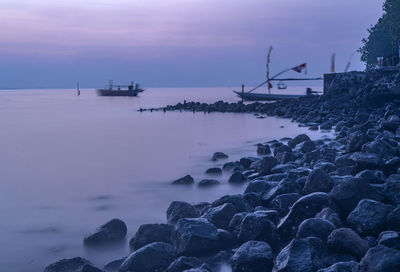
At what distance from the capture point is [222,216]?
7.00m

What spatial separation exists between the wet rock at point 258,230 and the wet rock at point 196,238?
0.38 m

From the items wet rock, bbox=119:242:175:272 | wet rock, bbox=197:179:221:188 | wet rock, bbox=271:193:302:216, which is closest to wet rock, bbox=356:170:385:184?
wet rock, bbox=271:193:302:216

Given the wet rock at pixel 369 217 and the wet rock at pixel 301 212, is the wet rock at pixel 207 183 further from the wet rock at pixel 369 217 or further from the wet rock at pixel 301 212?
the wet rock at pixel 369 217

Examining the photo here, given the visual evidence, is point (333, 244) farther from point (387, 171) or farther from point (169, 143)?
point (169, 143)

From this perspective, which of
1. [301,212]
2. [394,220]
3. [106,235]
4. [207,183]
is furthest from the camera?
[207,183]

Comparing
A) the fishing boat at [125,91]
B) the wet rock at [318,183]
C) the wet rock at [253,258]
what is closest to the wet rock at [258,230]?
the wet rock at [253,258]

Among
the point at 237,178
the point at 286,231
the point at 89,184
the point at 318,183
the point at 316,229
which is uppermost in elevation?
the point at 318,183

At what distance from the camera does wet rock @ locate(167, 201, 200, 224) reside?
7734 millimetres

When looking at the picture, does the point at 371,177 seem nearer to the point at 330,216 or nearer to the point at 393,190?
the point at 393,190

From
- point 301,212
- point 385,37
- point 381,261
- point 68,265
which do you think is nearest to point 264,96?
point 385,37

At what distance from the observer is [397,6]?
47844mm

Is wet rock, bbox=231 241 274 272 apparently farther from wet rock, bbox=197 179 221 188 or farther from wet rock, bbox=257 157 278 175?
wet rock, bbox=197 179 221 188

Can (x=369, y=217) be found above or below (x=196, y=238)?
above

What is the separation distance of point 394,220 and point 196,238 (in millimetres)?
2509
